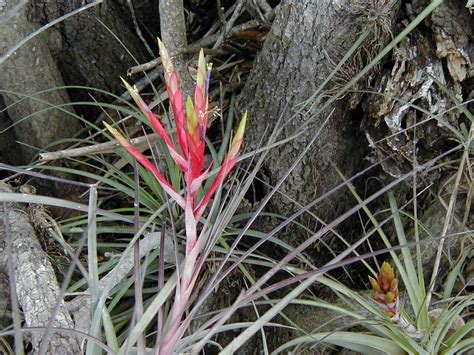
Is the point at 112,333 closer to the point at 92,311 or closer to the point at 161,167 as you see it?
the point at 92,311

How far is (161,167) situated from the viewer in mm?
1544

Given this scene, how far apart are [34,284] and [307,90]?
0.75m

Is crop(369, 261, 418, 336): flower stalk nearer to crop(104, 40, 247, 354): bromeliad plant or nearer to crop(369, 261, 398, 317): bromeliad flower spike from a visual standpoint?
crop(369, 261, 398, 317): bromeliad flower spike

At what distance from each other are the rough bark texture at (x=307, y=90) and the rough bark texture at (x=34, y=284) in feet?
1.95

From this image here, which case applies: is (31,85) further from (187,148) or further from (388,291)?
(388,291)

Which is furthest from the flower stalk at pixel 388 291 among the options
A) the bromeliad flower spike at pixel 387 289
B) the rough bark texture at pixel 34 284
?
the rough bark texture at pixel 34 284

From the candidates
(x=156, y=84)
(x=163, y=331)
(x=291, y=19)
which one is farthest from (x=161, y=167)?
(x=163, y=331)

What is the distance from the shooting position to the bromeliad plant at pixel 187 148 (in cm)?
85

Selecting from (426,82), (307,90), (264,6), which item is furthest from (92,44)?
(426,82)

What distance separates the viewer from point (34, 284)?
3.87 ft

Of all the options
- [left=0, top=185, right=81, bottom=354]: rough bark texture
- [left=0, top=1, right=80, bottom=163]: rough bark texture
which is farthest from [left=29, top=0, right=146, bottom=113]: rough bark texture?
[left=0, top=185, right=81, bottom=354]: rough bark texture

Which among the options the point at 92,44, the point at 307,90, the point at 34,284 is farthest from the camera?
the point at 92,44

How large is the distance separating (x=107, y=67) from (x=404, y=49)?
965mm

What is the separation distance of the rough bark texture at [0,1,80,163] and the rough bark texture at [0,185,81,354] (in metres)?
0.32
